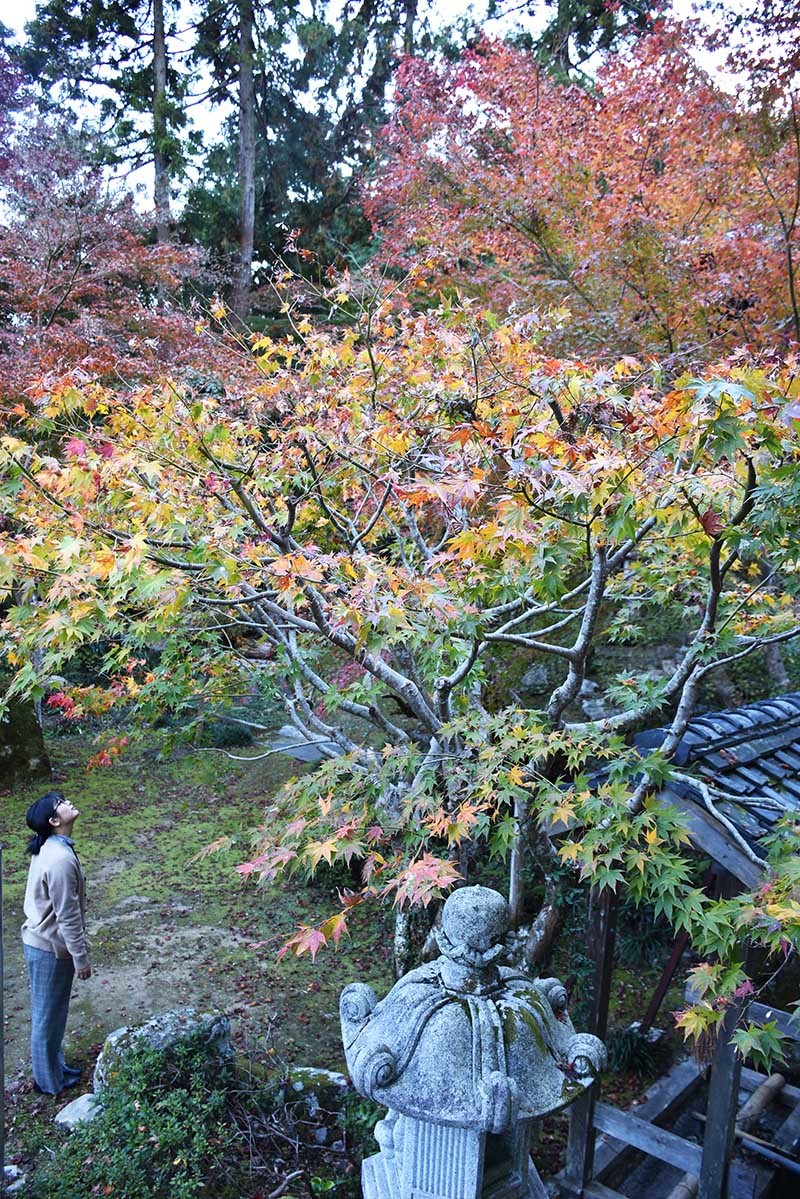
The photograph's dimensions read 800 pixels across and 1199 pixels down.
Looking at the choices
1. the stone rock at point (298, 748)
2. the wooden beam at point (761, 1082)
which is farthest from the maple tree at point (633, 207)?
the wooden beam at point (761, 1082)

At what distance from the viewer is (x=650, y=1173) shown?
5094 mm

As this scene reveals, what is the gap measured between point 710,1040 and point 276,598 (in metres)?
2.87

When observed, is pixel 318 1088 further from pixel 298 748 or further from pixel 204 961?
pixel 298 748

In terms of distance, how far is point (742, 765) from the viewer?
3787 millimetres

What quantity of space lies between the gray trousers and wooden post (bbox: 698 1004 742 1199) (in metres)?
3.67

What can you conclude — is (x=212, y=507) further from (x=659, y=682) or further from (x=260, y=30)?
(x=260, y=30)

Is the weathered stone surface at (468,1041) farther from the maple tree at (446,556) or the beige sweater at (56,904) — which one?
the beige sweater at (56,904)

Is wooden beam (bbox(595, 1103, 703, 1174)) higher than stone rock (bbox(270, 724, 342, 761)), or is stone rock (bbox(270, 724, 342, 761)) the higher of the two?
stone rock (bbox(270, 724, 342, 761))

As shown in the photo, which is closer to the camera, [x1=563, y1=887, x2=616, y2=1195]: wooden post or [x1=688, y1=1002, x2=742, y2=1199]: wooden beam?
[x1=688, y1=1002, x2=742, y2=1199]: wooden beam

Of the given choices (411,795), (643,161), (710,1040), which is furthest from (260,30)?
(710,1040)

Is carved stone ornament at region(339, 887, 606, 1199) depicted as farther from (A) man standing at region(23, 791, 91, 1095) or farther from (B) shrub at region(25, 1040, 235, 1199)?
(A) man standing at region(23, 791, 91, 1095)

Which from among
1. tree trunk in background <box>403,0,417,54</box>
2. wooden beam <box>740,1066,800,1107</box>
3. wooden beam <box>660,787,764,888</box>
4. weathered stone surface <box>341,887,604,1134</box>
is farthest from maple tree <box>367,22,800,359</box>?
tree trunk in background <box>403,0,417,54</box>

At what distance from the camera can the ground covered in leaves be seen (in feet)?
15.0

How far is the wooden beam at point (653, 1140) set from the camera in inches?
170
